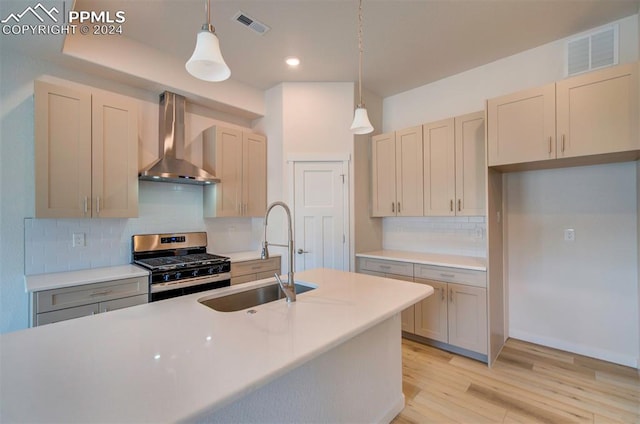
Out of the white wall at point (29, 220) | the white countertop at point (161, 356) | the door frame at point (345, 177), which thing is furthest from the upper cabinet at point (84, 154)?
the door frame at point (345, 177)

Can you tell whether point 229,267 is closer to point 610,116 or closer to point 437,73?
point 437,73

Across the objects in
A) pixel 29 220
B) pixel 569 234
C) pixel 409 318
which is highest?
pixel 29 220

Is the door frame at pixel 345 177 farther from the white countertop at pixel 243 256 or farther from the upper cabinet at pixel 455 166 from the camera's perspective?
the upper cabinet at pixel 455 166

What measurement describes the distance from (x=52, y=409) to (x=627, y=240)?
3.80 m

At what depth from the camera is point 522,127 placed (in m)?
2.55

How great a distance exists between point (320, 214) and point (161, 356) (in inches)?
108

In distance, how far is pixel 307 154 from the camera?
12.0 feet

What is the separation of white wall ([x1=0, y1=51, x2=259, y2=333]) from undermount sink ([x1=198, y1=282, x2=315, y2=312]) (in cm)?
184

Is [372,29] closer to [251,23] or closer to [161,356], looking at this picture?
[251,23]

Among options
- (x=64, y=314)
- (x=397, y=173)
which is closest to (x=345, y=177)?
(x=397, y=173)

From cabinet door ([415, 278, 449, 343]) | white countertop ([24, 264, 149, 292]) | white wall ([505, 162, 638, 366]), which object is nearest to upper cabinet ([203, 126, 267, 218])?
white countertop ([24, 264, 149, 292])

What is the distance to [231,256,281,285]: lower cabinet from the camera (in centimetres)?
322

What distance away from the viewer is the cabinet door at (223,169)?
11.2ft

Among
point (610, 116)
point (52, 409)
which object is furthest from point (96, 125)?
point (610, 116)
